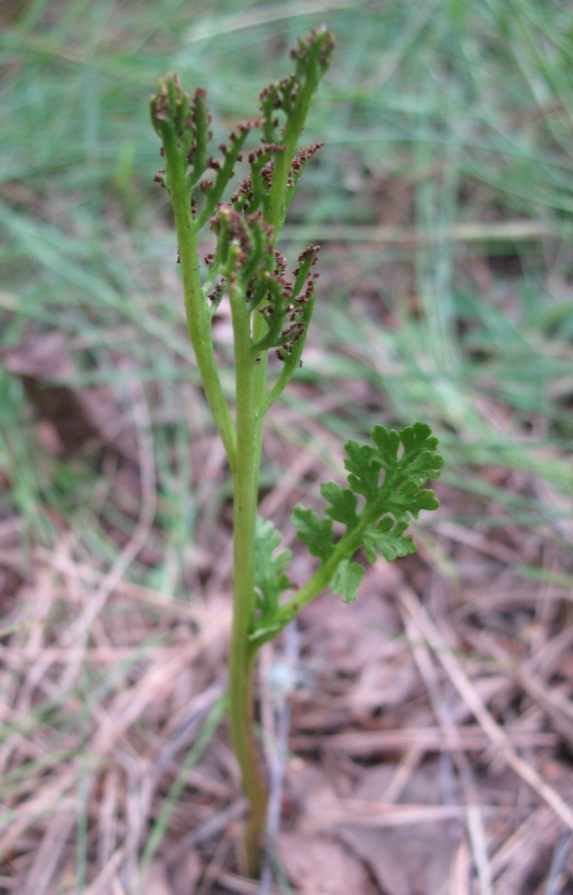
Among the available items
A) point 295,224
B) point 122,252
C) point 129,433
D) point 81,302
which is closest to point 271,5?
point 295,224

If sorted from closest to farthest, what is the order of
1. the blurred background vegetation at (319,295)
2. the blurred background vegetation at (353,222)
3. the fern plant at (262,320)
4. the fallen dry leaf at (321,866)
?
1. the fern plant at (262,320)
2. the fallen dry leaf at (321,866)
3. the blurred background vegetation at (319,295)
4. the blurred background vegetation at (353,222)

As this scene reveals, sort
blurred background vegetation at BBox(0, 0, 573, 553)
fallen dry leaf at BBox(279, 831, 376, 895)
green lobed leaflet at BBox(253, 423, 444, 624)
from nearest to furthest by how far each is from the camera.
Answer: green lobed leaflet at BBox(253, 423, 444, 624) → fallen dry leaf at BBox(279, 831, 376, 895) → blurred background vegetation at BBox(0, 0, 573, 553)

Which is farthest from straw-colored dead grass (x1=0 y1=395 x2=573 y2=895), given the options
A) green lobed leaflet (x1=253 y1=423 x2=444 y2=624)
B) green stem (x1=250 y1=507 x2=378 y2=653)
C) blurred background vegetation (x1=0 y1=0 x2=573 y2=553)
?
green lobed leaflet (x1=253 y1=423 x2=444 y2=624)

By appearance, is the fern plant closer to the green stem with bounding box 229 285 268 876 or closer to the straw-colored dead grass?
the green stem with bounding box 229 285 268 876

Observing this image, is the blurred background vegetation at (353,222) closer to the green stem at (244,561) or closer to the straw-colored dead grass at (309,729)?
the straw-colored dead grass at (309,729)

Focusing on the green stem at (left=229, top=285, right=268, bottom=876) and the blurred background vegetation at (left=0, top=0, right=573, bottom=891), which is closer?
the green stem at (left=229, top=285, right=268, bottom=876)

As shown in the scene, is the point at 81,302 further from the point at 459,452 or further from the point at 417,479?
the point at 417,479

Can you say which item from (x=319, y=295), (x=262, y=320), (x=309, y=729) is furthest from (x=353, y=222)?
(x=262, y=320)

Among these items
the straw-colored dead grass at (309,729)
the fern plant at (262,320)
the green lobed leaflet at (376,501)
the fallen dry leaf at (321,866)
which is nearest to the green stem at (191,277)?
the fern plant at (262,320)

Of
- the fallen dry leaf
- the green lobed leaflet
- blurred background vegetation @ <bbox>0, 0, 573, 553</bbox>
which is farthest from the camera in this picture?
blurred background vegetation @ <bbox>0, 0, 573, 553</bbox>
